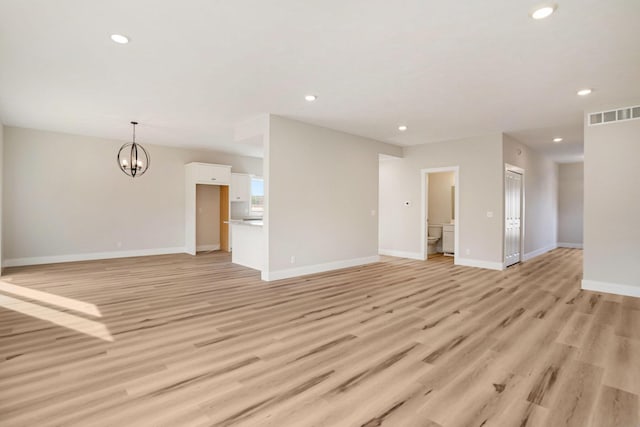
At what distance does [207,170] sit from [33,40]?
5.66m

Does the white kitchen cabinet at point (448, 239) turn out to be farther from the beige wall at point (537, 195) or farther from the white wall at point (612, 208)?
the white wall at point (612, 208)

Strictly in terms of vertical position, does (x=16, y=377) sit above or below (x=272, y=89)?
below

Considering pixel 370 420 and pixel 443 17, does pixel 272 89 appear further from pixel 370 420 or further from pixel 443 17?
pixel 370 420

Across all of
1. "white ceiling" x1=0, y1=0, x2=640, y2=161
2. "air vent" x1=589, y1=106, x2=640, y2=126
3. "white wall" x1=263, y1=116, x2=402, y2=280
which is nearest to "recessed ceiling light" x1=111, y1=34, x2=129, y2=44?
"white ceiling" x1=0, y1=0, x2=640, y2=161

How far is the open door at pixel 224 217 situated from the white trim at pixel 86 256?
1149mm

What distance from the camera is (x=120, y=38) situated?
294 centimetres

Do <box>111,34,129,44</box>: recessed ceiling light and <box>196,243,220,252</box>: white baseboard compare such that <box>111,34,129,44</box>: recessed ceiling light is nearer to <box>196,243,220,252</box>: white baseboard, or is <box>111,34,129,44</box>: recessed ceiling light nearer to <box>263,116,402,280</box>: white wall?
<box>263,116,402,280</box>: white wall

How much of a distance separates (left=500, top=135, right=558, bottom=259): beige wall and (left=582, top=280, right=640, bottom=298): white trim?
1.91 m

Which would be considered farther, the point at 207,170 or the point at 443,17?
the point at 207,170

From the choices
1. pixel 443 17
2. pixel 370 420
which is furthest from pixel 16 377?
pixel 443 17

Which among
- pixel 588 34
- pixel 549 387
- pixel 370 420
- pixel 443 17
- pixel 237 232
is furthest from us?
pixel 237 232

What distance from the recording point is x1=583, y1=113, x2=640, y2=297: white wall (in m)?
4.58

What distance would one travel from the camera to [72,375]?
2352mm

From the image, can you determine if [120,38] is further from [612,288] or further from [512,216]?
[512,216]
